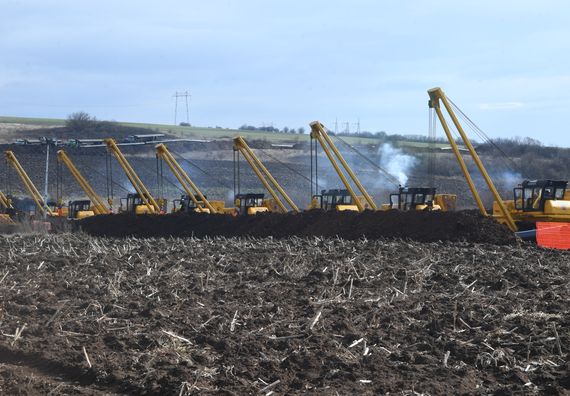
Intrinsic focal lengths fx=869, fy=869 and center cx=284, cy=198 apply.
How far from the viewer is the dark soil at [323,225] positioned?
30.5 meters

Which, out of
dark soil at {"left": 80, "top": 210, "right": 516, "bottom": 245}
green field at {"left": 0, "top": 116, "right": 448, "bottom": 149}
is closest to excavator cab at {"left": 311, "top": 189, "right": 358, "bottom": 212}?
dark soil at {"left": 80, "top": 210, "right": 516, "bottom": 245}

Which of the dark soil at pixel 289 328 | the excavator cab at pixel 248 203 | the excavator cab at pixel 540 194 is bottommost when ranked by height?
the excavator cab at pixel 248 203

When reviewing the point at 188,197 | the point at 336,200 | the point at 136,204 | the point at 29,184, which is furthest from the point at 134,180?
the point at 336,200

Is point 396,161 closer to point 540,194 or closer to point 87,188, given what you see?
point 87,188

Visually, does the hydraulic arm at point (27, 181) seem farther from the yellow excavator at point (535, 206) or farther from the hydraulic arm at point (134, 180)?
the yellow excavator at point (535, 206)

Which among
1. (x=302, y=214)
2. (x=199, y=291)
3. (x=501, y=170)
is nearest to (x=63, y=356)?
(x=199, y=291)

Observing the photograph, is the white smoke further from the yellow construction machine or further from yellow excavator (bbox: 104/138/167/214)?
the yellow construction machine

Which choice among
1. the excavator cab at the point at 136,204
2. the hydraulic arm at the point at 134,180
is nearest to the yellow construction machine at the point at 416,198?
the hydraulic arm at the point at 134,180

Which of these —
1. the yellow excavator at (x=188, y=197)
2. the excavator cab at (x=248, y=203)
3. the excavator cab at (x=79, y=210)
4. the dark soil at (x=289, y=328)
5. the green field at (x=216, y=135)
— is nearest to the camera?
the dark soil at (x=289, y=328)

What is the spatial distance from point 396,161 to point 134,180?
37.6 metres

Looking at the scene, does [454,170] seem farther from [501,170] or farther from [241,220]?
[241,220]

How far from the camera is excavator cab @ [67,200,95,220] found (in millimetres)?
56931

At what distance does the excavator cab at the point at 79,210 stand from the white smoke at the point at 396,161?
108 ft

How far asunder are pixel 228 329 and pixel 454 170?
75.3 m
